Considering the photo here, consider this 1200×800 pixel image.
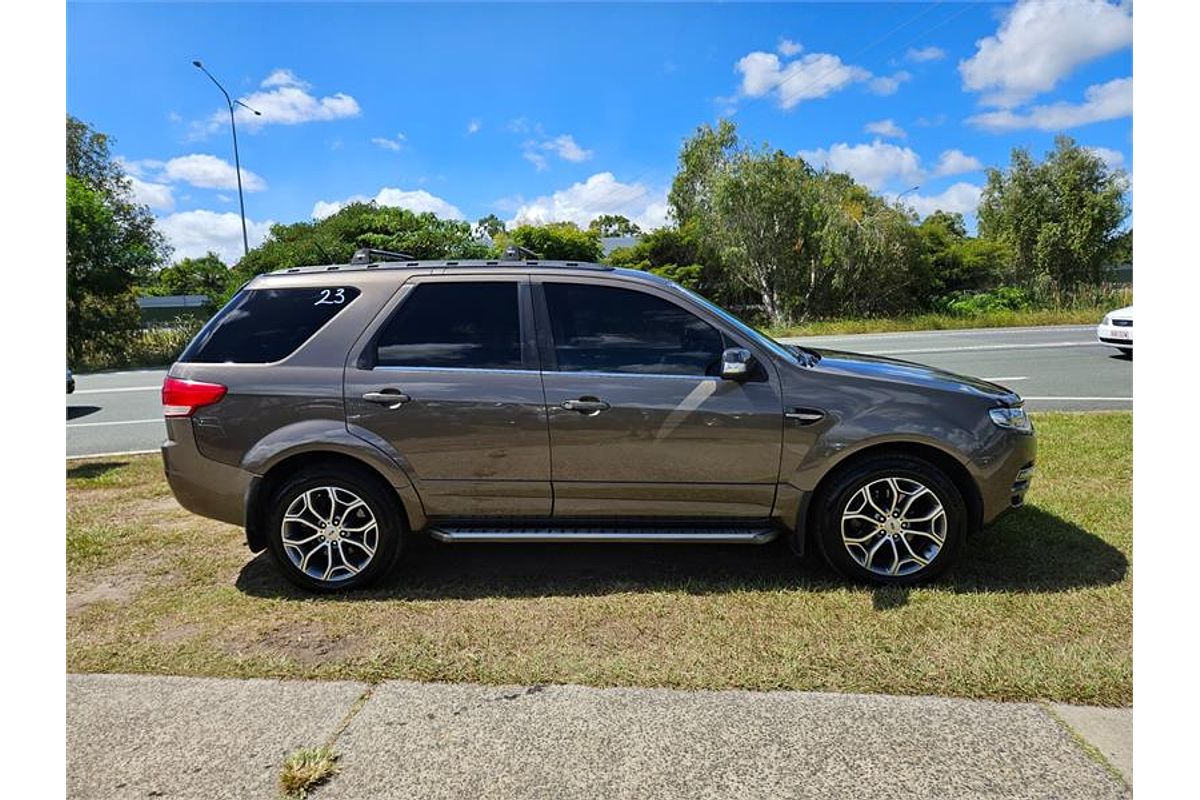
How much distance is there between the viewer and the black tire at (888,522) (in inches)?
149

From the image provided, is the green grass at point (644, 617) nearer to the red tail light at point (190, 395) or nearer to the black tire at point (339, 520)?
the black tire at point (339, 520)

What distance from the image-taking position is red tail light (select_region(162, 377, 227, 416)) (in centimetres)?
392

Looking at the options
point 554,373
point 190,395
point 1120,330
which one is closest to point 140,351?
point 190,395

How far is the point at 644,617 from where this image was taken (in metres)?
3.59

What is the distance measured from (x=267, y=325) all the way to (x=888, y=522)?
3689 millimetres

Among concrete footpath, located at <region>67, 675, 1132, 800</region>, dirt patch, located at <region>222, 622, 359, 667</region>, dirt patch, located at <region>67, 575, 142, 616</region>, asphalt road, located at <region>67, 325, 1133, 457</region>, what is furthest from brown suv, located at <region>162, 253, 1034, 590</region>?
asphalt road, located at <region>67, 325, 1133, 457</region>

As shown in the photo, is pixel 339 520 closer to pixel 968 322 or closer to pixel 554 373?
pixel 554 373

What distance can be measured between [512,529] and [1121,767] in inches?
111

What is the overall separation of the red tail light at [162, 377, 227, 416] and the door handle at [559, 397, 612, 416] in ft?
6.38

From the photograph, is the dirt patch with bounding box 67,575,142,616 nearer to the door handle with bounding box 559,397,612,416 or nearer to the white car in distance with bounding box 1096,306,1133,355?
the door handle with bounding box 559,397,612,416

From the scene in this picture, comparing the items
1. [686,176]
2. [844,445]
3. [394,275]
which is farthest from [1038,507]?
[686,176]

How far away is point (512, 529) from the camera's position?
13.0 ft

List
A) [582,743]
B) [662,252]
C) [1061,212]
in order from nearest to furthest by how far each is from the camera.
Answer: [582,743]
[1061,212]
[662,252]

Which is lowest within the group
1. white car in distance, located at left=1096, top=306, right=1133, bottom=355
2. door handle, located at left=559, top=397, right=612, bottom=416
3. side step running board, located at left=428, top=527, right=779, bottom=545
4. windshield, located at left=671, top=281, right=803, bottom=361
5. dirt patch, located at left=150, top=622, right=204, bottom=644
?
dirt patch, located at left=150, top=622, right=204, bottom=644
